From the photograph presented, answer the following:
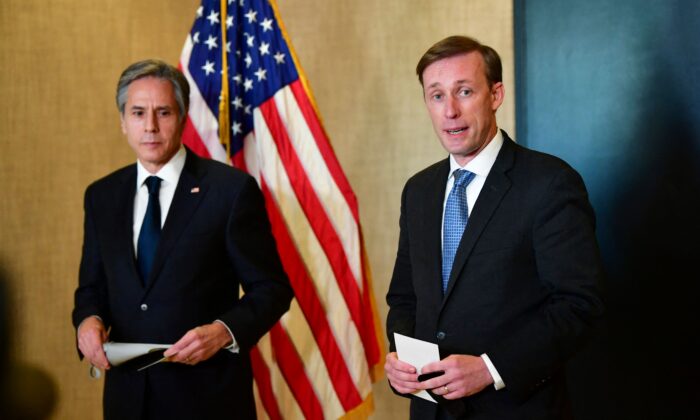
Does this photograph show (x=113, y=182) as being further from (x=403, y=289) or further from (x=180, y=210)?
(x=403, y=289)

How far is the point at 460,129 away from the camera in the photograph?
1.91 m

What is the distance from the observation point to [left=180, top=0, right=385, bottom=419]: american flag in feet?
9.95

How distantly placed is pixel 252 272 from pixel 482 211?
833mm

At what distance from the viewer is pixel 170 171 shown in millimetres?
2334

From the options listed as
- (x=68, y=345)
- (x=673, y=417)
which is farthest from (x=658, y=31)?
(x=68, y=345)

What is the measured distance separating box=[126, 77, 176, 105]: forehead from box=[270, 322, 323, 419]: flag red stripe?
125cm

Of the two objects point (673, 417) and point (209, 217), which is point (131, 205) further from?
point (673, 417)

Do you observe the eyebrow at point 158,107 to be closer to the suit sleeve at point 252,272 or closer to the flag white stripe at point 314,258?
the suit sleeve at point 252,272

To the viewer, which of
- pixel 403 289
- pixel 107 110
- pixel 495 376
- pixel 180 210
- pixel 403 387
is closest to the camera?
pixel 495 376

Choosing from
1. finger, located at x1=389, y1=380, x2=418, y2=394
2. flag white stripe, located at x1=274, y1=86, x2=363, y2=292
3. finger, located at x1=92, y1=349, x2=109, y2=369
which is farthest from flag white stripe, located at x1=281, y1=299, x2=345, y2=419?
finger, located at x1=389, y1=380, x2=418, y2=394

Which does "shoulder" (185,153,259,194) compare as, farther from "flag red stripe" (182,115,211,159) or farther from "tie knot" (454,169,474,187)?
"tie knot" (454,169,474,187)

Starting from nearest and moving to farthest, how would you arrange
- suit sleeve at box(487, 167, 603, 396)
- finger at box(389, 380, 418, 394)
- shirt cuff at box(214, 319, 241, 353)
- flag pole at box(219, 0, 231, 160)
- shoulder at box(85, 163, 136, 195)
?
suit sleeve at box(487, 167, 603, 396)
finger at box(389, 380, 418, 394)
shirt cuff at box(214, 319, 241, 353)
shoulder at box(85, 163, 136, 195)
flag pole at box(219, 0, 231, 160)

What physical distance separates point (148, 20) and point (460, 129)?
2.46m

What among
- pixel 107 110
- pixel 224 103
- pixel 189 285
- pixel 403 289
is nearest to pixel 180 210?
pixel 189 285
